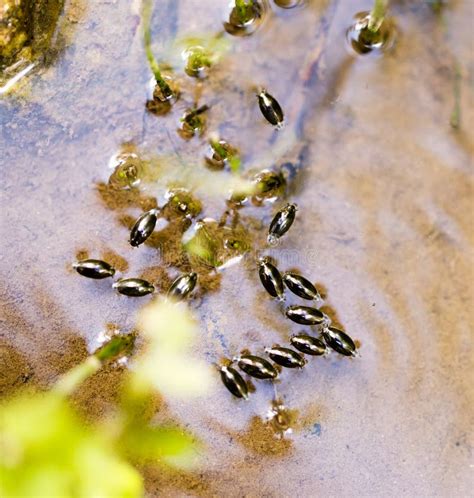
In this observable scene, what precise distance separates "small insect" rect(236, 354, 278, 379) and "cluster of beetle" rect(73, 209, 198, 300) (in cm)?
41

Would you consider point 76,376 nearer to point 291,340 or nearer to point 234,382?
point 234,382

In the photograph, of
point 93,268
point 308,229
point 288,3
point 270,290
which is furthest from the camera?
point 288,3

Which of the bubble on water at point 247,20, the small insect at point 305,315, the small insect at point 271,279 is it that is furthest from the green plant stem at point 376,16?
the small insect at point 305,315

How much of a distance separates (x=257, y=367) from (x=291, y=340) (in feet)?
0.74

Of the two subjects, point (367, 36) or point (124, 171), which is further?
point (367, 36)

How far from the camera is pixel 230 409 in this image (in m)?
Answer: 3.26

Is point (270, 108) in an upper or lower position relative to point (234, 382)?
upper

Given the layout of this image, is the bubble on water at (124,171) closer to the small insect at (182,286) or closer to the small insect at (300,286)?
the small insect at (182,286)

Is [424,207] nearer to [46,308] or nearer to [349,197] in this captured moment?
[349,197]

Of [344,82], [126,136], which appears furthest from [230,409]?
[344,82]

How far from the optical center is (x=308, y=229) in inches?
134

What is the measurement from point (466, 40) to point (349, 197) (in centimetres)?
108

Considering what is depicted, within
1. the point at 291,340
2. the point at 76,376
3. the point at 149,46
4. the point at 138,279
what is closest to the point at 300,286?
the point at 291,340

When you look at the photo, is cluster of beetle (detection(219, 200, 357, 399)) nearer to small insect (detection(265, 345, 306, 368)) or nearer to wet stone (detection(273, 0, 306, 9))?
small insect (detection(265, 345, 306, 368))
